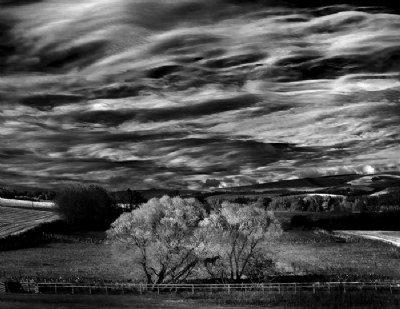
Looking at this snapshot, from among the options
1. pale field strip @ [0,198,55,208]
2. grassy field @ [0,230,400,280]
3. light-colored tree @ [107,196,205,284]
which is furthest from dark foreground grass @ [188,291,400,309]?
pale field strip @ [0,198,55,208]

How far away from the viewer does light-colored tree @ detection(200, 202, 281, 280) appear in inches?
2643

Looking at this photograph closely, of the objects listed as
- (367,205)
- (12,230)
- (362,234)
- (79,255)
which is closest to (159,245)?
(79,255)

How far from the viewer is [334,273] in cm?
7569

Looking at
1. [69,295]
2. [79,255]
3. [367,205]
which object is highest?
[69,295]

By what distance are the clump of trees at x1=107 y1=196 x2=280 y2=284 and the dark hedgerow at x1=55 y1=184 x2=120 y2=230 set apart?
6690 centimetres

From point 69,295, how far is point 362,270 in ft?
129

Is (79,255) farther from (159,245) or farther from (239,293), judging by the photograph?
(239,293)

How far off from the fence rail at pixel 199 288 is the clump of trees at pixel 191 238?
13.1 feet

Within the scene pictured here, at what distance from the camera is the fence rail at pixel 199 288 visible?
196 ft

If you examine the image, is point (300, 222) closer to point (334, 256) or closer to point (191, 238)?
point (334, 256)

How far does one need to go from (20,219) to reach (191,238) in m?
76.8

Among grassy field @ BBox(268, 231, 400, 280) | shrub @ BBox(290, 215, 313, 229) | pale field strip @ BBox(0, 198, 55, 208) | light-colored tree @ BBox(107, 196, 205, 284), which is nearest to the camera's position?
light-colored tree @ BBox(107, 196, 205, 284)

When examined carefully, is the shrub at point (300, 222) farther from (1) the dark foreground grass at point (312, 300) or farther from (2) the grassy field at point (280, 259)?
(1) the dark foreground grass at point (312, 300)

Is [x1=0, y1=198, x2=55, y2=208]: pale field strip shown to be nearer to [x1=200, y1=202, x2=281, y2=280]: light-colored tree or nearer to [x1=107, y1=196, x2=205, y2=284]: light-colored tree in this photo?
[x1=107, y1=196, x2=205, y2=284]: light-colored tree
